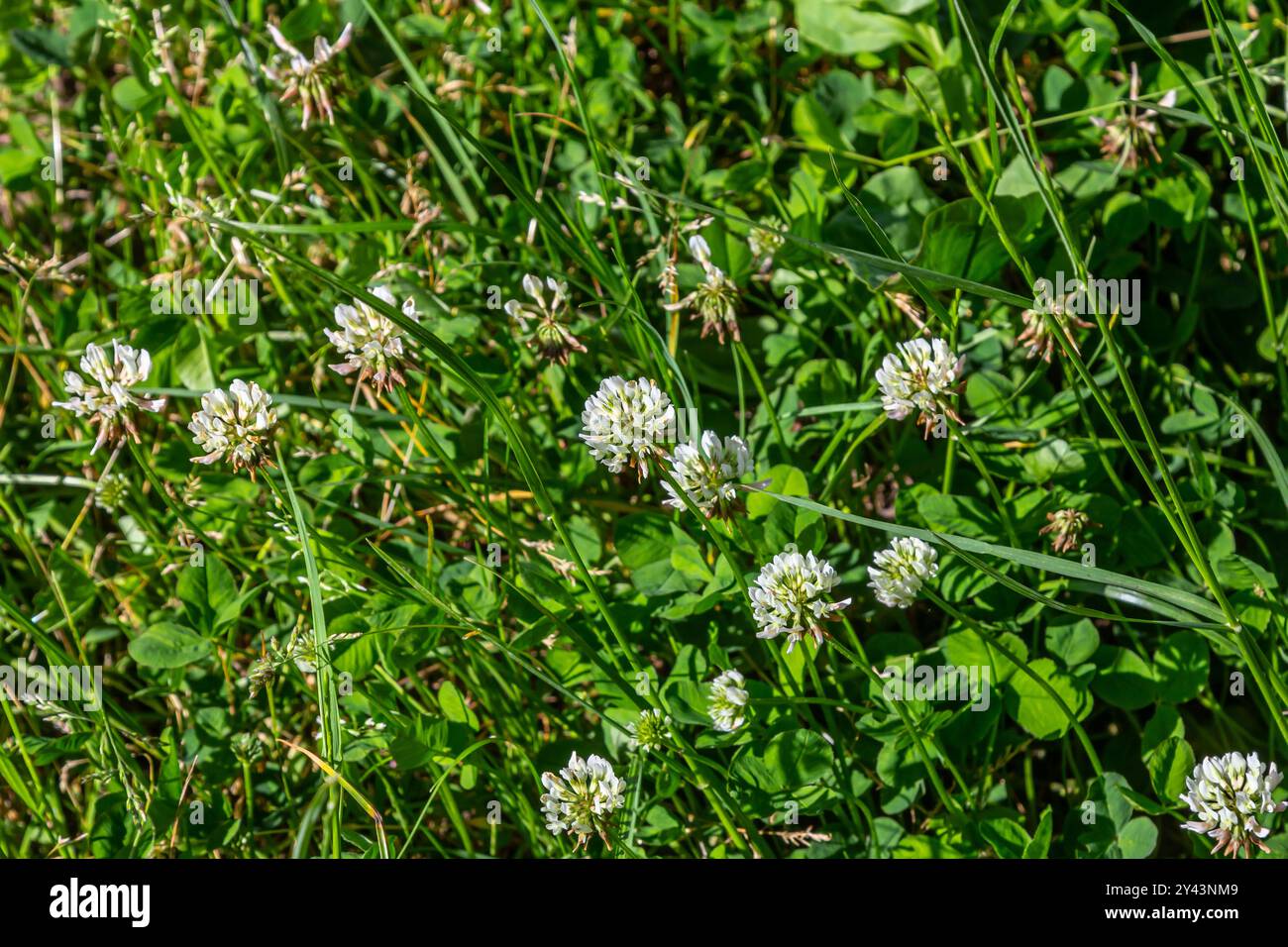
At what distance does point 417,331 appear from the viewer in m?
1.11

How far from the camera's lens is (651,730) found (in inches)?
53.1

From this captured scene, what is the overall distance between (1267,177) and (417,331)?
1040 millimetres

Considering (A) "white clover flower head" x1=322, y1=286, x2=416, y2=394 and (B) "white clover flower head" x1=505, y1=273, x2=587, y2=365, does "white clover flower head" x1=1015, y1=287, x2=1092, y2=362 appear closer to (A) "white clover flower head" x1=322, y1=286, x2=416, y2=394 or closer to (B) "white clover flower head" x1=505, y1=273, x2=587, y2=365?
(B) "white clover flower head" x1=505, y1=273, x2=587, y2=365

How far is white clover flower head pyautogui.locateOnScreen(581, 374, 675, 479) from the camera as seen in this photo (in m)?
1.17

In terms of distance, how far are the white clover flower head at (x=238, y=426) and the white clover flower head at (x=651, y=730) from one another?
0.55 m

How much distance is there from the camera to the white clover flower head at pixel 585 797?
1.28 meters

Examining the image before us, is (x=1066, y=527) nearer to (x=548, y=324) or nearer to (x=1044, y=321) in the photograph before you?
(x=1044, y=321)

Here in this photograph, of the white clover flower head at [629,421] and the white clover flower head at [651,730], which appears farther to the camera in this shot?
the white clover flower head at [651,730]

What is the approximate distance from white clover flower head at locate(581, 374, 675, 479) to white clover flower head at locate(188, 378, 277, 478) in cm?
36

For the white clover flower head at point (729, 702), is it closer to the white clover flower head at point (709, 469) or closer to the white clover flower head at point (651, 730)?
the white clover flower head at point (651, 730)

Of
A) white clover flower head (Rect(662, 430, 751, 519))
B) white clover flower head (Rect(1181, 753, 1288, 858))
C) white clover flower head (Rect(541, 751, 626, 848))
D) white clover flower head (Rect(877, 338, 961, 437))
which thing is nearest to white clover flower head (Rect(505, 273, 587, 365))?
white clover flower head (Rect(662, 430, 751, 519))

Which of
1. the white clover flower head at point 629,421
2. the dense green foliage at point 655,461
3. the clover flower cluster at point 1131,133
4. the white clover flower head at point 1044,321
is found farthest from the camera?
the clover flower cluster at point 1131,133

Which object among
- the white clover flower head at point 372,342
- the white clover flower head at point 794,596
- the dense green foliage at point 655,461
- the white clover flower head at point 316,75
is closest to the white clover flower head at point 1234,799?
the dense green foliage at point 655,461
